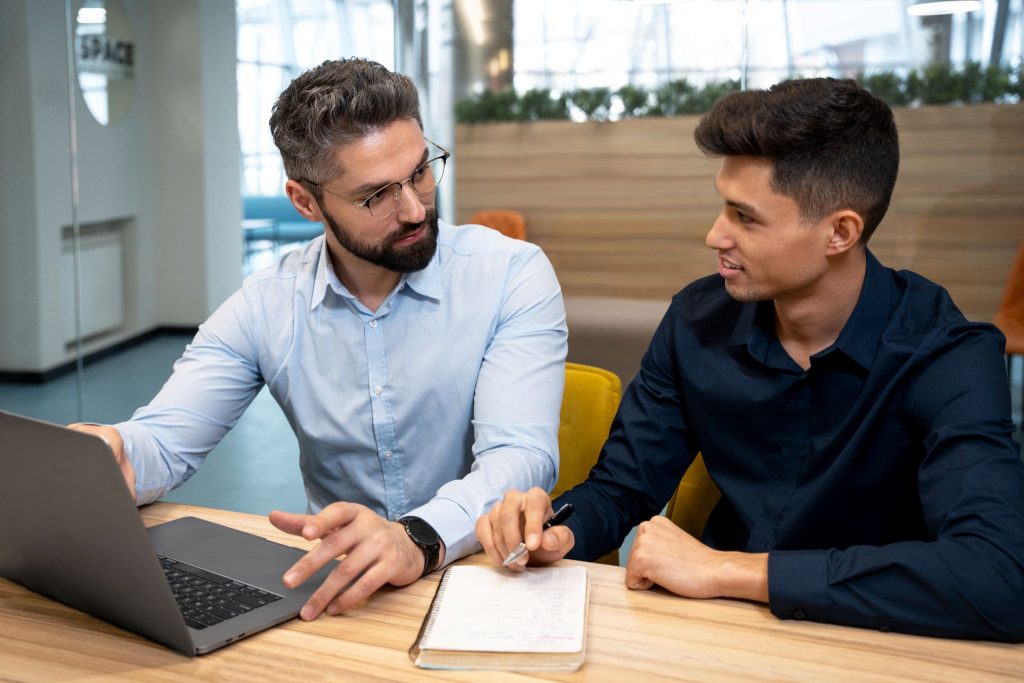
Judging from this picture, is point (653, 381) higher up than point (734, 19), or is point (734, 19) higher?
point (734, 19)

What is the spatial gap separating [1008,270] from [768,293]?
2.98m

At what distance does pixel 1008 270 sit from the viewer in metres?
4.13

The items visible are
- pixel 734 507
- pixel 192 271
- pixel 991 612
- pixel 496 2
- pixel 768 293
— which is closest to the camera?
pixel 991 612

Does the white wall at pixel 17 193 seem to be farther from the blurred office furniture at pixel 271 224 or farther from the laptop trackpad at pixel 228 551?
the laptop trackpad at pixel 228 551

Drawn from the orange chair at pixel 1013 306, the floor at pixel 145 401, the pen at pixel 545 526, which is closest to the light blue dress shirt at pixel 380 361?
the pen at pixel 545 526

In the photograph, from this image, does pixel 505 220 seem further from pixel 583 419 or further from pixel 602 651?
pixel 602 651

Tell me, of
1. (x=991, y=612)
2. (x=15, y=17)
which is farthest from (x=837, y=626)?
(x=15, y=17)

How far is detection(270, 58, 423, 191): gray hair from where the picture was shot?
185cm

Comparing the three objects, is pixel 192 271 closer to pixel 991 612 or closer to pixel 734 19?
pixel 734 19

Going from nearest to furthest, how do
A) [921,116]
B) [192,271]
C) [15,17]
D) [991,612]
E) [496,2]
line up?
[991,612] → [921,116] → [496,2] → [15,17] → [192,271]

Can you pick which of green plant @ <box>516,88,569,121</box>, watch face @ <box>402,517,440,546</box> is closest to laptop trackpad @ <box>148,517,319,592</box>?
watch face @ <box>402,517,440,546</box>

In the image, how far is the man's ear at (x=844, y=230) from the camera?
161cm

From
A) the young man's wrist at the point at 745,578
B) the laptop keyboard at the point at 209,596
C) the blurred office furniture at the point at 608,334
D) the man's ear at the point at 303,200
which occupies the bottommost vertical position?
the blurred office furniture at the point at 608,334

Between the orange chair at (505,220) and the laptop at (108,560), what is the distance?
318 cm
